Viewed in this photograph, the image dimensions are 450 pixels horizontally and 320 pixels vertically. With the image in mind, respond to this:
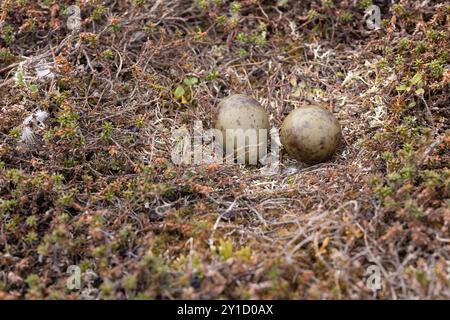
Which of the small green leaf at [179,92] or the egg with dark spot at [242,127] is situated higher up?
the small green leaf at [179,92]

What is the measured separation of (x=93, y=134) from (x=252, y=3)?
2.05m

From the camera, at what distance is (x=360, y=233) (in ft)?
11.4

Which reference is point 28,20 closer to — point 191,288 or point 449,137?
point 191,288

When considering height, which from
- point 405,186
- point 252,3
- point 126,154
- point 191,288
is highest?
point 252,3

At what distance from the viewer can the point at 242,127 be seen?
427 centimetres

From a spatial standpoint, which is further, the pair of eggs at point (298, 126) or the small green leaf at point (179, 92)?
the small green leaf at point (179, 92)

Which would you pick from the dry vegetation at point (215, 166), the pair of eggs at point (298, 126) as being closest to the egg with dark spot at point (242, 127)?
the pair of eggs at point (298, 126)

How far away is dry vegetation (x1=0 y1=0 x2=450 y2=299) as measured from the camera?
10.9 feet

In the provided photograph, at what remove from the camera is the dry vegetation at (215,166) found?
3.32 m

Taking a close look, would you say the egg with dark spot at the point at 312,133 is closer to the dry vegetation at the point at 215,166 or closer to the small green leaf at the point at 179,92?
the dry vegetation at the point at 215,166

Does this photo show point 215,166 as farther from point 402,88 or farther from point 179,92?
point 402,88

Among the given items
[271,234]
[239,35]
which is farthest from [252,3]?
[271,234]

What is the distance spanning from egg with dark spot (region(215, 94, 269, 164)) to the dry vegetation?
0.17m

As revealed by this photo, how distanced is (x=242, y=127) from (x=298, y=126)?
42 centimetres
